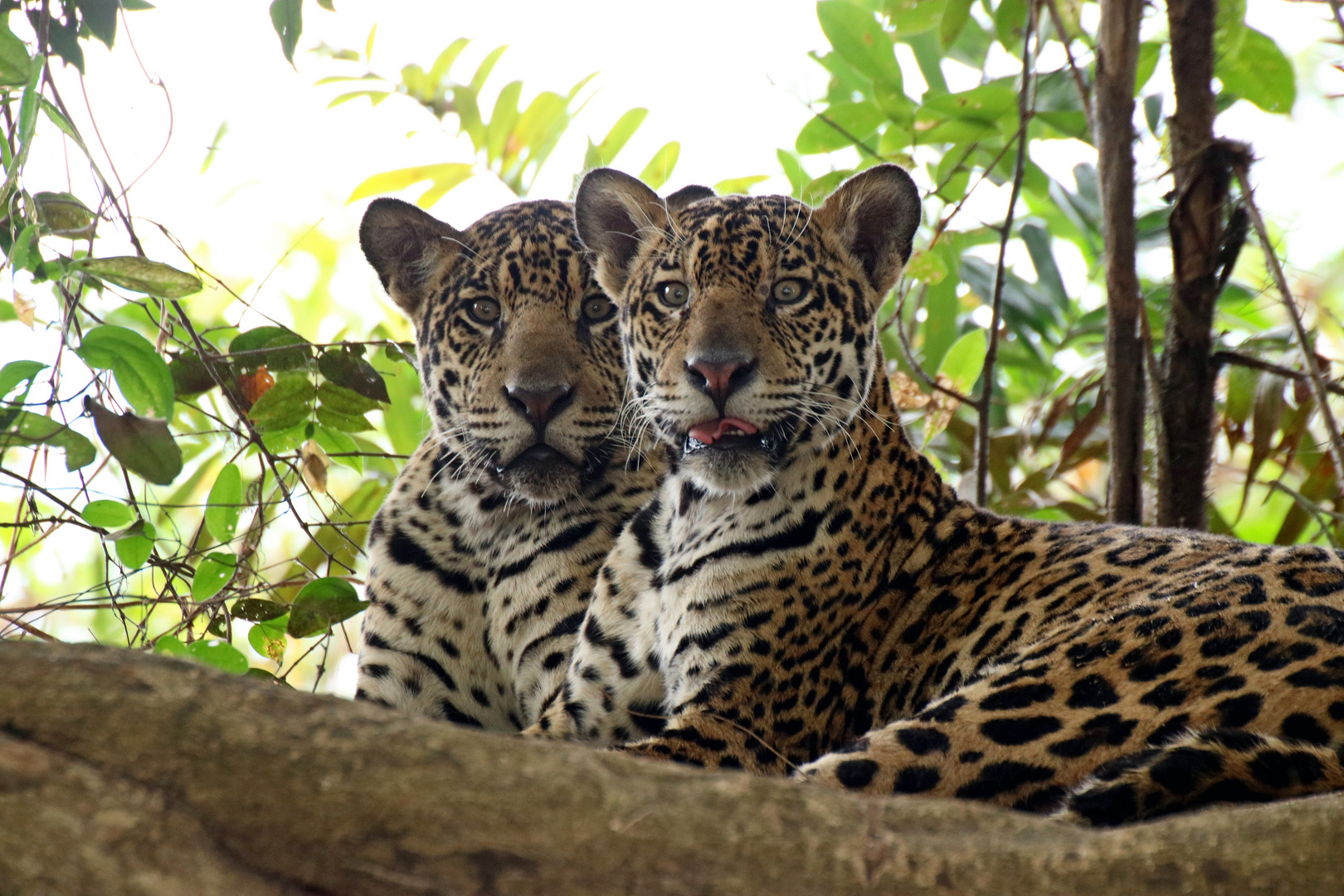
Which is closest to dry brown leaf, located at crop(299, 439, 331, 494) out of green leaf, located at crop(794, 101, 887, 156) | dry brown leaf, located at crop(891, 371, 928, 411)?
dry brown leaf, located at crop(891, 371, 928, 411)

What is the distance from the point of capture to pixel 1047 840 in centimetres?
218

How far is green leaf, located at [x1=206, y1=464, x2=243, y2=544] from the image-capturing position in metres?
4.76

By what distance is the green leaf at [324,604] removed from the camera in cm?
456

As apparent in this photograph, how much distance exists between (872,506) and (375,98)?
3.79m

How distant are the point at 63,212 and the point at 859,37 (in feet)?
13.4

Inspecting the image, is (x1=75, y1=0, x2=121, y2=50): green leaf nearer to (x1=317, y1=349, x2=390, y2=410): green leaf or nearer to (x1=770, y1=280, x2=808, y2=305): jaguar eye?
(x1=317, y1=349, x2=390, y2=410): green leaf

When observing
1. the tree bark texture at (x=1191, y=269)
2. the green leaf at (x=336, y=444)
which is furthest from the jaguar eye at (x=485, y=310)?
the tree bark texture at (x=1191, y=269)

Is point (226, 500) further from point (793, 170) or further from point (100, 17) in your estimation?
point (793, 170)

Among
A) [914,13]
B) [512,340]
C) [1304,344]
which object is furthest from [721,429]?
[914,13]

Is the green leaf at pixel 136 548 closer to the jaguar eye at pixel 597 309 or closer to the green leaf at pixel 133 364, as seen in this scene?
the green leaf at pixel 133 364

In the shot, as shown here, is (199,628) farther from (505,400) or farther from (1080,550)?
(1080,550)

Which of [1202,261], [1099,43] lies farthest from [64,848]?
[1099,43]

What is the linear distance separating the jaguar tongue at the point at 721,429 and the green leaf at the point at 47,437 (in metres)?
1.98

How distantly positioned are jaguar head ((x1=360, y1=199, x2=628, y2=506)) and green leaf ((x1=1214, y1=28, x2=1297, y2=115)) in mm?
3326
